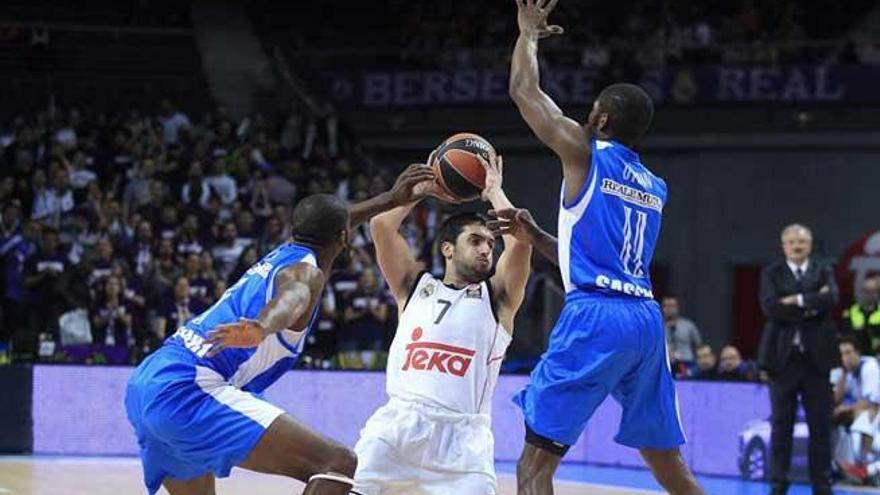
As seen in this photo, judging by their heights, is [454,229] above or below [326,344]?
above

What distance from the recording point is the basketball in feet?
23.9

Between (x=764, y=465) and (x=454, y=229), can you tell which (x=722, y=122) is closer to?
(x=764, y=465)

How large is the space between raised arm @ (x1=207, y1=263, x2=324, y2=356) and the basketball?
4.06 ft

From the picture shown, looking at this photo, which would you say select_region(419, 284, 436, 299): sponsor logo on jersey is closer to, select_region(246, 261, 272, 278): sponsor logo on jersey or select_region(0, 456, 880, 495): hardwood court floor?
select_region(246, 261, 272, 278): sponsor logo on jersey

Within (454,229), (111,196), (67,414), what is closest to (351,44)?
(111,196)

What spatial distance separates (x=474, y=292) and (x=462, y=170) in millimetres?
576

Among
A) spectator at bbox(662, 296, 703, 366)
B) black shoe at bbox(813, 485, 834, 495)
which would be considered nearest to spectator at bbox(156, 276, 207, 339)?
spectator at bbox(662, 296, 703, 366)

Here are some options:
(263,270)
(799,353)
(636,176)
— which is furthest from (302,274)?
(799,353)

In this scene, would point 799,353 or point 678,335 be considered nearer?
point 799,353

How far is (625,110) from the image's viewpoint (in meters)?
6.52

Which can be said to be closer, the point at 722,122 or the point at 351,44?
the point at 722,122

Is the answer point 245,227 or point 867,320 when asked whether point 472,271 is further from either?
point 245,227

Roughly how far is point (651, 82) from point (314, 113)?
467cm

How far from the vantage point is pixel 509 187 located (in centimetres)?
2242
